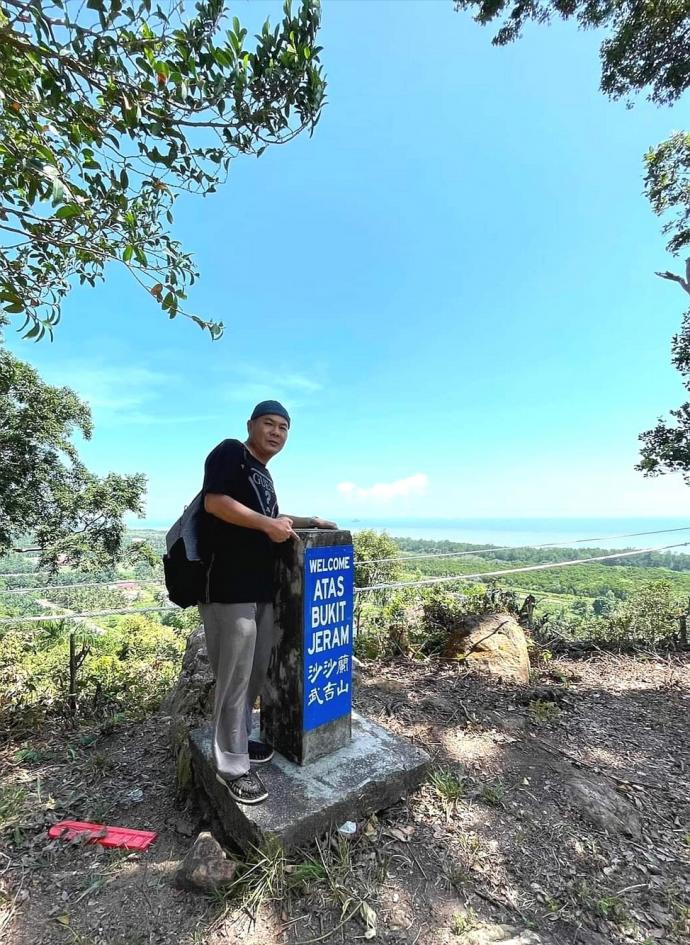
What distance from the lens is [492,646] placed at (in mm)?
4109

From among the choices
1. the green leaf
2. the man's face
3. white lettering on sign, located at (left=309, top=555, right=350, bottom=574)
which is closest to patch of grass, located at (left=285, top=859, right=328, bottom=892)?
white lettering on sign, located at (left=309, top=555, right=350, bottom=574)

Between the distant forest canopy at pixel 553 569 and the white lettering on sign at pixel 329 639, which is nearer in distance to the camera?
the white lettering on sign at pixel 329 639

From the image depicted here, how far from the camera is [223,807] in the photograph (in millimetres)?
2072

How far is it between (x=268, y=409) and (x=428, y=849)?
210 cm

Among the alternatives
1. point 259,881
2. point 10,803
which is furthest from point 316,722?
point 10,803

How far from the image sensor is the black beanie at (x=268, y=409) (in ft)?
7.25

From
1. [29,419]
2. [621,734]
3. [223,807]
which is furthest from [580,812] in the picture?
[29,419]

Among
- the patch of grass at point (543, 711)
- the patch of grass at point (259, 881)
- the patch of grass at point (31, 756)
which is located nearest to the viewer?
the patch of grass at point (259, 881)

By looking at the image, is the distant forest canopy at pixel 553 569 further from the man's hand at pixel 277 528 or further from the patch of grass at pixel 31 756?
the man's hand at pixel 277 528

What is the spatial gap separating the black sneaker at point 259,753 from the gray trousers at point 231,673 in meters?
0.21

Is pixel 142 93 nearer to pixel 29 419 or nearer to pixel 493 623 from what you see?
pixel 493 623

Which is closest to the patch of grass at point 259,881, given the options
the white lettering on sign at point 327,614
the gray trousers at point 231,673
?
the gray trousers at point 231,673

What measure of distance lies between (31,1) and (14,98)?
1.20 feet

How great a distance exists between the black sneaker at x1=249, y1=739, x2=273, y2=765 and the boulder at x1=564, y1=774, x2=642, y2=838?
1.56 m
